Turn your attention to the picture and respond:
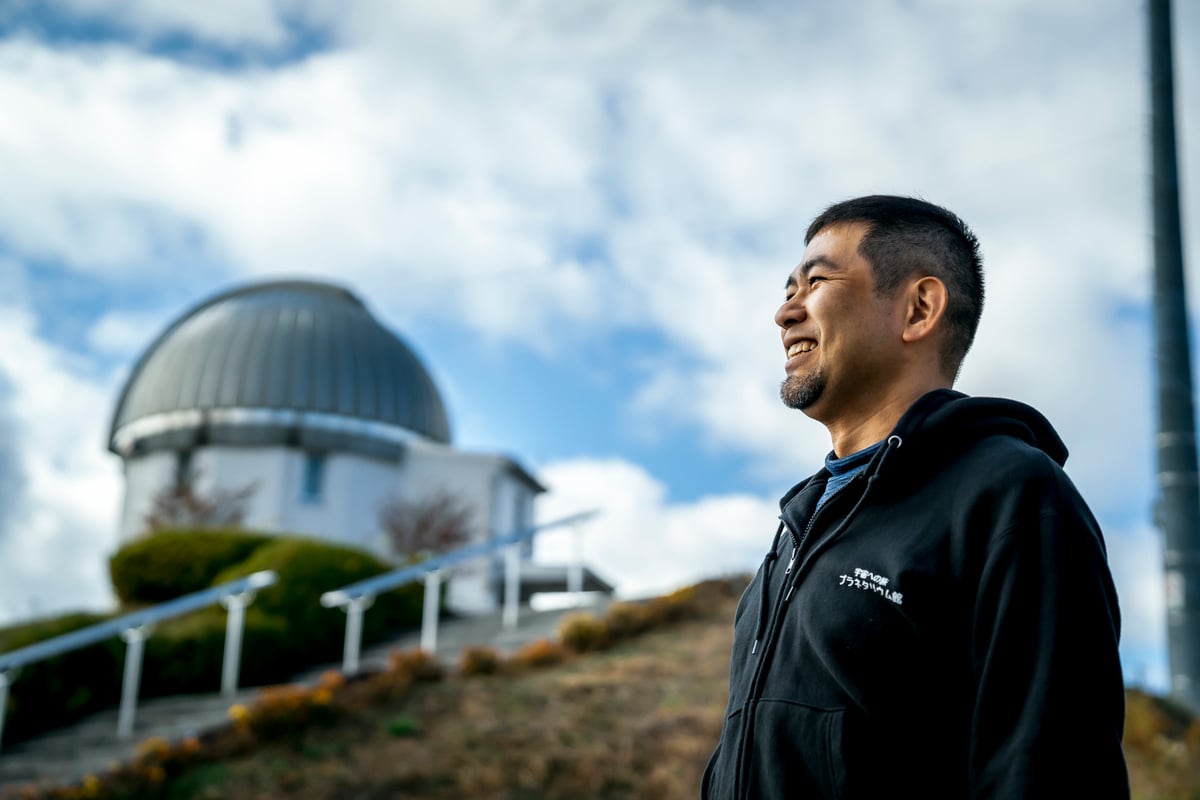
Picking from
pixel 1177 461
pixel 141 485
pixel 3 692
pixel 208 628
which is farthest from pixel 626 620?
pixel 141 485

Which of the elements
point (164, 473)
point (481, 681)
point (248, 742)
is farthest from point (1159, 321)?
point (164, 473)

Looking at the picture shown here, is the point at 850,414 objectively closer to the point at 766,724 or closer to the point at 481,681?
the point at 766,724

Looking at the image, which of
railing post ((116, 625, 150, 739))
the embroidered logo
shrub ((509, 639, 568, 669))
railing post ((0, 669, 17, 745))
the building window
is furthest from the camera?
the building window

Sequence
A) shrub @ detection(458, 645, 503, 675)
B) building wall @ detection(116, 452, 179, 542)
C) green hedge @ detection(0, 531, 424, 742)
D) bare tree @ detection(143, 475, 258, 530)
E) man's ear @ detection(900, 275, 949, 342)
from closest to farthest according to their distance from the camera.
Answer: man's ear @ detection(900, 275, 949, 342), shrub @ detection(458, 645, 503, 675), green hedge @ detection(0, 531, 424, 742), bare tree @ detection(143, 475, 258, 530), building wall @ detection(116, 452, 179, 542)

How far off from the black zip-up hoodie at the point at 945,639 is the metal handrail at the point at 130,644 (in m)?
9.88

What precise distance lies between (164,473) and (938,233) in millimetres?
24815

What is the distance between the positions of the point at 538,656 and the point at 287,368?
49.1 feet

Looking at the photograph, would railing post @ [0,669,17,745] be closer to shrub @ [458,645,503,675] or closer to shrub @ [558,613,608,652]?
shrub @ [458,645,503,675]

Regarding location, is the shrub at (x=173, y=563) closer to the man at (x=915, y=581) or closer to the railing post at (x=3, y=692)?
the railing post at (x=3, y=692)

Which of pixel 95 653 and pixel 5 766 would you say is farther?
pixel 95 653

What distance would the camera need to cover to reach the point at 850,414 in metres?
2.43

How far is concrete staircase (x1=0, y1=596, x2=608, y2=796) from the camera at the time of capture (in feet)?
32.1

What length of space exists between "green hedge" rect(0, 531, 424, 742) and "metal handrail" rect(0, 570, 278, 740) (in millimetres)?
141

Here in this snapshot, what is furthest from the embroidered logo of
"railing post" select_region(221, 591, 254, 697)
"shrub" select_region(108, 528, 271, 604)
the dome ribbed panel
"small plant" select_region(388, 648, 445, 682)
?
the dome ribbed panel
